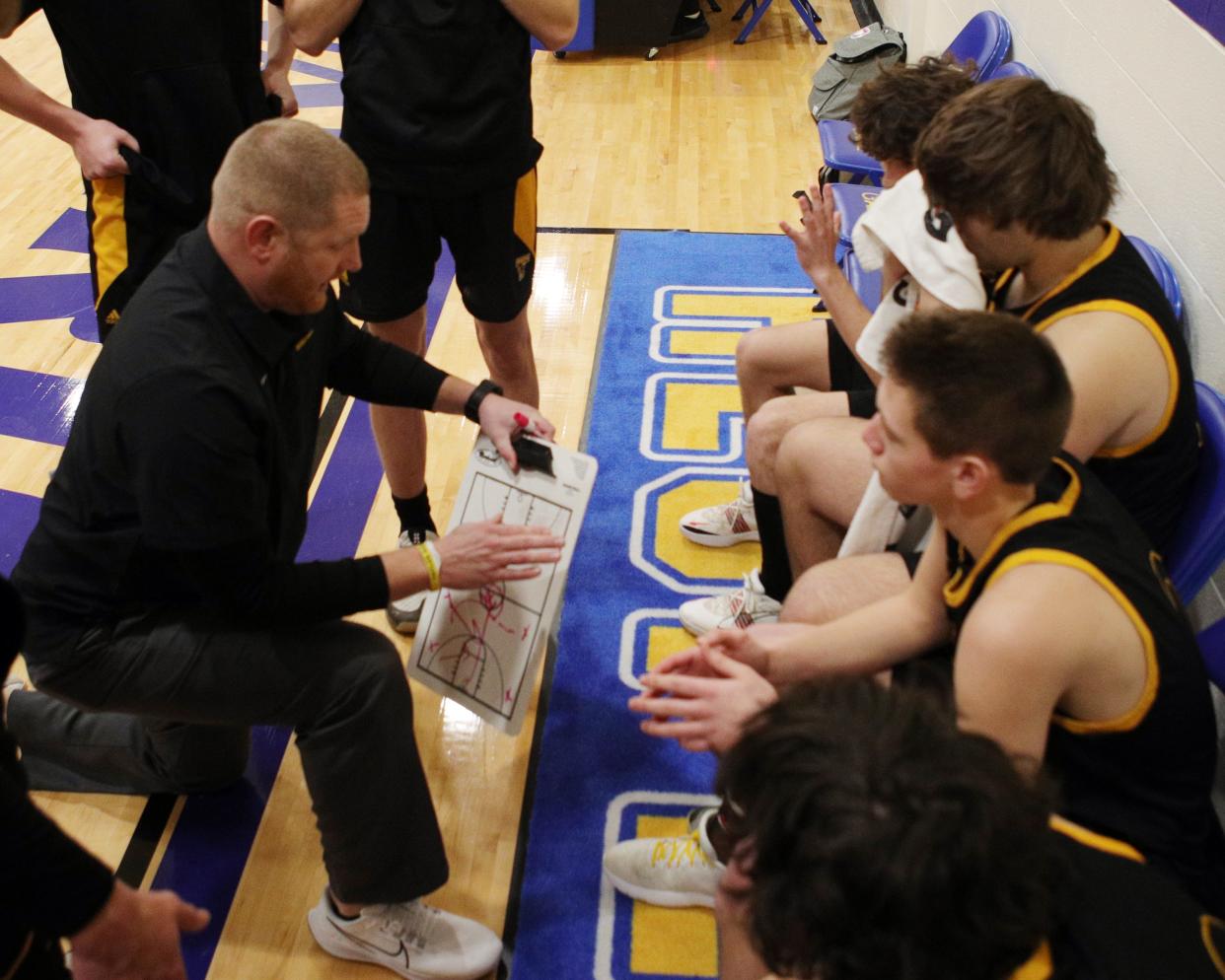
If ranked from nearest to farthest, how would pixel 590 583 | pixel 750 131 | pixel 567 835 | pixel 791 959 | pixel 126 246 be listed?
pixel 791 959
pixel 567 835
pixel 126 246
pixel 590 583
pixel 750 131

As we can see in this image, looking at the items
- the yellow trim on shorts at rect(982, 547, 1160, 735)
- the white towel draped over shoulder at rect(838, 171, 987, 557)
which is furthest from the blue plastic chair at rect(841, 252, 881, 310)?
the yellow trim on shorts at rect(982, 547, 1160, 735)

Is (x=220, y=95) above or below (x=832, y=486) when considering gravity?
above

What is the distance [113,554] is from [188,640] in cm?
18

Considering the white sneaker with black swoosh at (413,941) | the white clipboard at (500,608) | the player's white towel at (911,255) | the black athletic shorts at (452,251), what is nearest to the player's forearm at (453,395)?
the white clipboard at (500,608)

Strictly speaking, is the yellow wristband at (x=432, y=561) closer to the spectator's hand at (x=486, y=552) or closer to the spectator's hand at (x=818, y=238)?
the spectator's hand at (x=486, y=552)

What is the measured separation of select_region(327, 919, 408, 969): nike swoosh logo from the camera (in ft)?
6.44

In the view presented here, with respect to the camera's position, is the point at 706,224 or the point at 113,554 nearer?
the point at 113,554

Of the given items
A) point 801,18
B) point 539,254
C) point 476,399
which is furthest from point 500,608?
point 801,18

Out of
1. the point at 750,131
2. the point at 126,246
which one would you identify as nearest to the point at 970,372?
the point at 126,246

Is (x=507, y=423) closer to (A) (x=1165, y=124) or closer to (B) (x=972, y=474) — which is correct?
(B) (x=972, y=474)

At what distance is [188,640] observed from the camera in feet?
5.93

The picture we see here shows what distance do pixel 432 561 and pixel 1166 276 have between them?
162 centimetres

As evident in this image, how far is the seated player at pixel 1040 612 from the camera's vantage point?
4.53 feet

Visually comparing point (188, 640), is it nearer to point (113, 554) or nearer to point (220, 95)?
point (113, 554)
